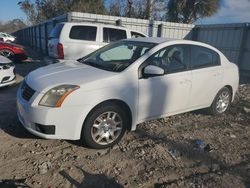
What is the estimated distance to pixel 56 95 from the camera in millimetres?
3779

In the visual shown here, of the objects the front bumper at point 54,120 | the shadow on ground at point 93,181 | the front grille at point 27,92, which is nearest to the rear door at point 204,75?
the front bumper at point 54,120

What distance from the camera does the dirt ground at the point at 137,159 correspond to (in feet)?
11.2

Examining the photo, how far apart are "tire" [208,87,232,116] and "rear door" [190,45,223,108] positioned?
0.19 metres

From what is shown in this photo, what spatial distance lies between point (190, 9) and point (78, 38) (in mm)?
19119

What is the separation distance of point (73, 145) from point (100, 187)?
1.14 m

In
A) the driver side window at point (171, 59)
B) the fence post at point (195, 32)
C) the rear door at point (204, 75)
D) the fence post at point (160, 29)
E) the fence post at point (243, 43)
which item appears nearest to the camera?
the driver side window at point (171, 59)

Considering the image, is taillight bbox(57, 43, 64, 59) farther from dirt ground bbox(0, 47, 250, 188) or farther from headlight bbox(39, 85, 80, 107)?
headlight bbox(39, 85, 80, 107)

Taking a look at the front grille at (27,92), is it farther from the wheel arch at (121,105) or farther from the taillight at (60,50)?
the taillight at (60,50)

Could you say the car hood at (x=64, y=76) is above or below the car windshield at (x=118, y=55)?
below

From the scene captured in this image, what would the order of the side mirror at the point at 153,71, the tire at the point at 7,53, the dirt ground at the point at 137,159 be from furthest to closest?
1. the tire at the point at 7,53
2. the side mirror at the point at 153,71
3. the dirt ground at the point at 137,159

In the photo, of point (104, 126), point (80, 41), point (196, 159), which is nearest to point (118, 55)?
point (104, 126)

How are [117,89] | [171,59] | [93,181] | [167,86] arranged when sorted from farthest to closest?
[171,59] < [167,86] < [117,89] < [93,181]

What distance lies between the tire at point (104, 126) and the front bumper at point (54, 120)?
0.45 ft

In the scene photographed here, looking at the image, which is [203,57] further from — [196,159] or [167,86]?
[196,159]
